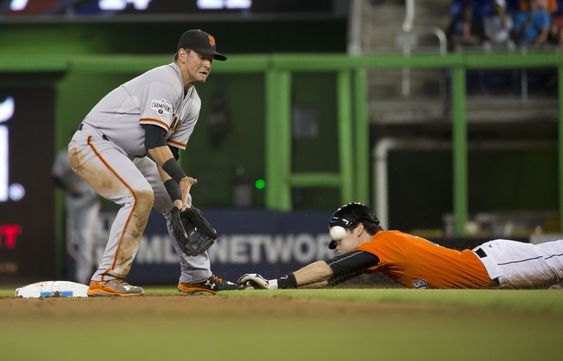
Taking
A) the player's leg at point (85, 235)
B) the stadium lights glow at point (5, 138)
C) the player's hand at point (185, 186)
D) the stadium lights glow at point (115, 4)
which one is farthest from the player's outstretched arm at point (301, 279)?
the stadium lights glow at point (115, 4)

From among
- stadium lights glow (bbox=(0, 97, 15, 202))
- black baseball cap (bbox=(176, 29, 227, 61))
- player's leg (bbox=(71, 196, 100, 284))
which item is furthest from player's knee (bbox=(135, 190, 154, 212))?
stadium lights glow (bbox=(0, 97, 15, 202))

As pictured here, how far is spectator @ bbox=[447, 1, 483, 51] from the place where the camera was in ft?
49.8

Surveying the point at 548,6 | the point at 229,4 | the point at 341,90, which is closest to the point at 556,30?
the point at 548,6

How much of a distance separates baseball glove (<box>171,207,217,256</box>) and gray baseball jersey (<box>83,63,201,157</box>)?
0.54m

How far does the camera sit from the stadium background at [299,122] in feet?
44.3

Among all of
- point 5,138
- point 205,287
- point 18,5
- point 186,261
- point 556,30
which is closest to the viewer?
point 186,261

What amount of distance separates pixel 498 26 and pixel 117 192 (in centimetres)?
893

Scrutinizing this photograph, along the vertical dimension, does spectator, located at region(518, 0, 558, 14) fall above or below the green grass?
above

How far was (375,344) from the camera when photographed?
171 inches

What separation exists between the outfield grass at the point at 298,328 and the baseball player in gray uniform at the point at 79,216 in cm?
639

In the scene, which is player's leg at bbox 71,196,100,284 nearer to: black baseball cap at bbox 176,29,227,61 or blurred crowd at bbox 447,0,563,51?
blurred crowd at bbox 447,0,563,51

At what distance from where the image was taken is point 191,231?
7715 millimetres

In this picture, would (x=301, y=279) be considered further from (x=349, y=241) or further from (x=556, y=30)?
(x=556, y=30)

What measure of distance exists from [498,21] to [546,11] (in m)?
0.65
